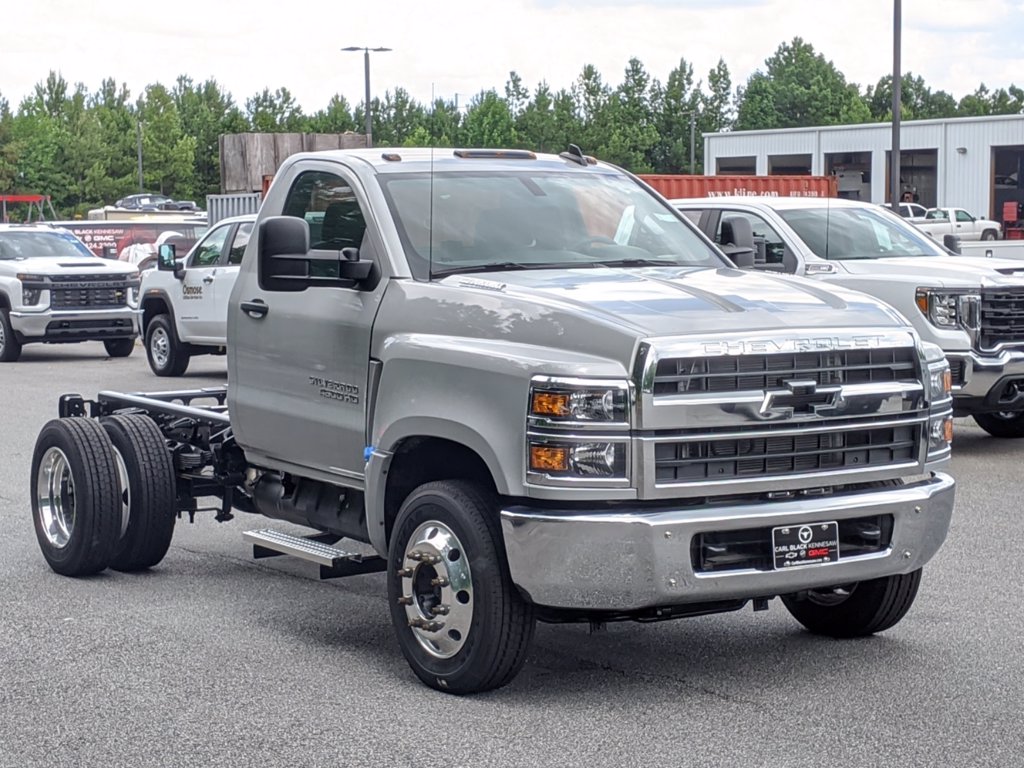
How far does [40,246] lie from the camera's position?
24.8 metres

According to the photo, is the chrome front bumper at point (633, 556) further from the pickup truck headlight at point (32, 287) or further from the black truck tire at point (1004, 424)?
the pickup truck headlight at point (32, 287)

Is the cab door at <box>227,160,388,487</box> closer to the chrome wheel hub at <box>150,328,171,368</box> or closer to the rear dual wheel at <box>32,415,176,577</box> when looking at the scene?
the rear dual wheel at <box>32,415,176,577</box>

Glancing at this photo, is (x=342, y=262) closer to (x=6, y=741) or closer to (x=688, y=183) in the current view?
(x=6, y=741)

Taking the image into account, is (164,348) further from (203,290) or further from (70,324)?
(70,324)

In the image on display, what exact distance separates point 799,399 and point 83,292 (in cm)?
1916

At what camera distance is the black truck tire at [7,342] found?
76.6 feet

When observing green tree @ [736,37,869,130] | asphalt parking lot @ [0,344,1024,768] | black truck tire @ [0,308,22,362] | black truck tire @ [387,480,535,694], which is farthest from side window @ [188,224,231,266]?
green tree @ [736,37,869,130]

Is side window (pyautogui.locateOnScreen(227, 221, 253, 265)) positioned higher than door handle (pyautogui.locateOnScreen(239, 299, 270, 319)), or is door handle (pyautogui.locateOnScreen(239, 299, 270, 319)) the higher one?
→ side window (pyautogui.locateOnScreen(227, 221, 253, 265))

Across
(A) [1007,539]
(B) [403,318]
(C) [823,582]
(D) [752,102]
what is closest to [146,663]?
(B) [403,318]

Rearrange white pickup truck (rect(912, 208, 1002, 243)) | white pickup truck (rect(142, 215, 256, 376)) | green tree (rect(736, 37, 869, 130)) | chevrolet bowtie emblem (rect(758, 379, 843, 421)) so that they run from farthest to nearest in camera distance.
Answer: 1. green tree (rect(736, 37, 869, 130))
2. white pickup truck (rect(912, 208, 1002, 243))
3. white pickup truck (rect(142, 215, 256, 376))
4. chevrolet bowtie emblem (rect(758, 379, 843, 421))

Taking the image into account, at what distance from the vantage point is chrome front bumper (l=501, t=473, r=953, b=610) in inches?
213

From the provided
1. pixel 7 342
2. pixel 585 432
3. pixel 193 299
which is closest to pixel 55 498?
pixel 585 432

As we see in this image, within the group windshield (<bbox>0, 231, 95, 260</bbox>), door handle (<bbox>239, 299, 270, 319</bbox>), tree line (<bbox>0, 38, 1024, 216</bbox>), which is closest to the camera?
door handle (<bbox>239, 299, 270, 319</bbox>)

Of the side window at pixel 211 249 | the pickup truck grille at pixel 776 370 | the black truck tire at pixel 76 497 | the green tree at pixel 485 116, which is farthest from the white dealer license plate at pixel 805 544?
the green tree at pixel 485 116
